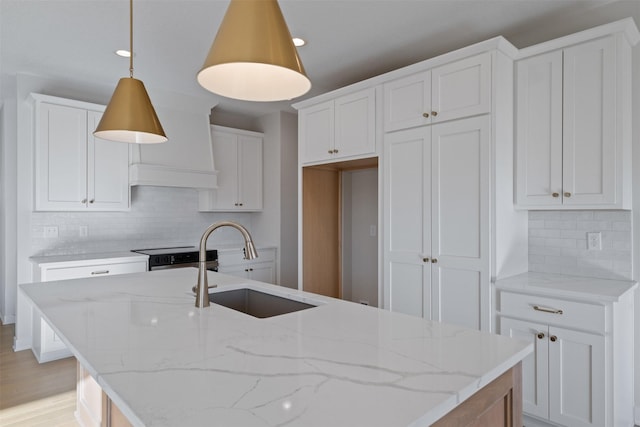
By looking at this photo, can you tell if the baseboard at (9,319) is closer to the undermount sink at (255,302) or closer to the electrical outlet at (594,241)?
the undermount sink at (255,302)

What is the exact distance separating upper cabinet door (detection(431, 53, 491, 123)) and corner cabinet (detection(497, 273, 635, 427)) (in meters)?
1.13

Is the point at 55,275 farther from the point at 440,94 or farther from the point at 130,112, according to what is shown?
the point at 440,94

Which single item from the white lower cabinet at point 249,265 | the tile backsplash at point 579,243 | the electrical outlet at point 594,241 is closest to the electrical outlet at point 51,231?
the white lower cabinet at point 249,265

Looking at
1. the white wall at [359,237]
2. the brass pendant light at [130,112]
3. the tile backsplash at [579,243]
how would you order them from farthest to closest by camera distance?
the white wall at [359,237] < the tile backsplash at [579,243] < the brass pendant light at [130,112]

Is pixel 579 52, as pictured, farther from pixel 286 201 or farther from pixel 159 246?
pixel 159 246

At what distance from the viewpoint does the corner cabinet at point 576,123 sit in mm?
2260

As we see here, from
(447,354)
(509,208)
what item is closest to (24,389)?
(447,354)

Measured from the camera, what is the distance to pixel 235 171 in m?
4.89

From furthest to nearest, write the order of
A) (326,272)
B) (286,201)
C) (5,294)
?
(286,201), (5,294), (326,272)

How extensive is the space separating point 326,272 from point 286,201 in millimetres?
1230

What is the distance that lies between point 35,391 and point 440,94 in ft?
11.8

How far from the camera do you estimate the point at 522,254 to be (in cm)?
277

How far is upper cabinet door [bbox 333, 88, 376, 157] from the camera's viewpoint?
319 centimetres

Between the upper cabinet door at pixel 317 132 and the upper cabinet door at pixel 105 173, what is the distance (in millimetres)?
1786
